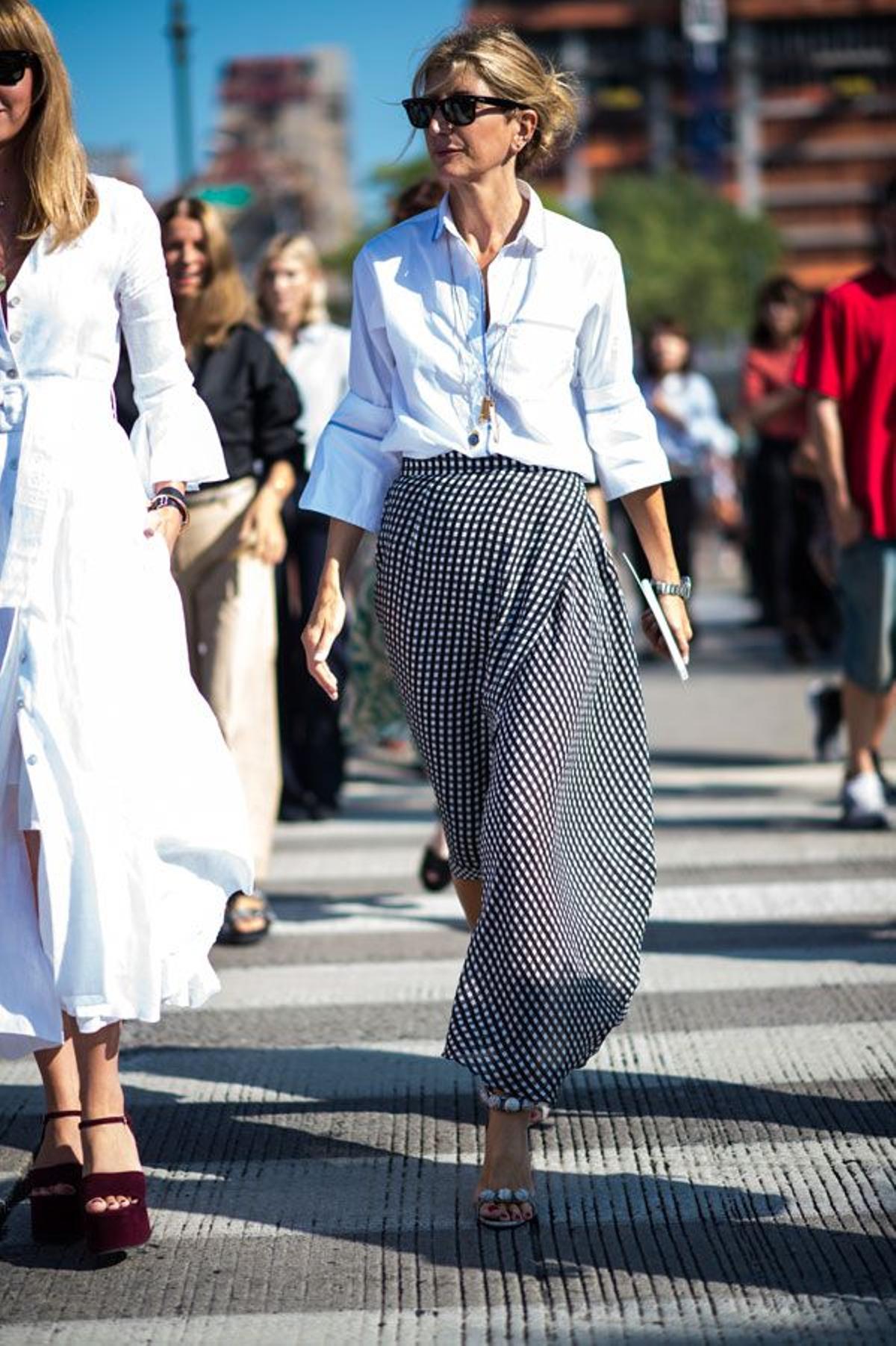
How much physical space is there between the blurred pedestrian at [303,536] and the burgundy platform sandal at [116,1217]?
439 cm

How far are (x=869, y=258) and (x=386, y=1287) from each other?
142215 mm

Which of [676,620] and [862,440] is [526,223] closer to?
[676,620]

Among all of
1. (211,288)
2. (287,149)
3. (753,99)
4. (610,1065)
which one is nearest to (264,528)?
(211,288)

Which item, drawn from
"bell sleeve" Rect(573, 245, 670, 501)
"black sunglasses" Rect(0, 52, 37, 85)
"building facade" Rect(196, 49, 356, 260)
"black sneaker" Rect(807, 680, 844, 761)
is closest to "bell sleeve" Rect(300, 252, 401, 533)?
"bell sleeve" Rect(573, 245, 670, 501)

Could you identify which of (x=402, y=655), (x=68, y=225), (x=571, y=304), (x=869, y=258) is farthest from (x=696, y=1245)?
(x=869, y=258)

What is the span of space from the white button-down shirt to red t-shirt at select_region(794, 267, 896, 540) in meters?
3.58

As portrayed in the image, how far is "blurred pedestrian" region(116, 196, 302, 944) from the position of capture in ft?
20.4

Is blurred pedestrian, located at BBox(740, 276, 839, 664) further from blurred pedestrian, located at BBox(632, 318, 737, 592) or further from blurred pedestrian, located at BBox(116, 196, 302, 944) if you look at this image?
blurred pedestrian, located at BBox(116, 196, 302, 944)

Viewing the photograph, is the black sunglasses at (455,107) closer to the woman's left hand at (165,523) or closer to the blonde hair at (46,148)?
the blonde hair at (46,148)

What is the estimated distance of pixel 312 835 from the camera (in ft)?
27.3

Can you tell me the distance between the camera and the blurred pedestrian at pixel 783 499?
40.9 feet

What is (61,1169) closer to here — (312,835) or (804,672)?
(312,835)

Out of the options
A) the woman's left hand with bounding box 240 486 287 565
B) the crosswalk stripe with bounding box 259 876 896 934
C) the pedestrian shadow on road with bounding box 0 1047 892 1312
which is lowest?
the crosswalk stripe with bounding box 259 876 896 934

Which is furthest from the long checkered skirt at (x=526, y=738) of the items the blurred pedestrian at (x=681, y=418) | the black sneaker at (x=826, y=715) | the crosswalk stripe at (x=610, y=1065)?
the blurred pedestrian at (x=681, y=418)
